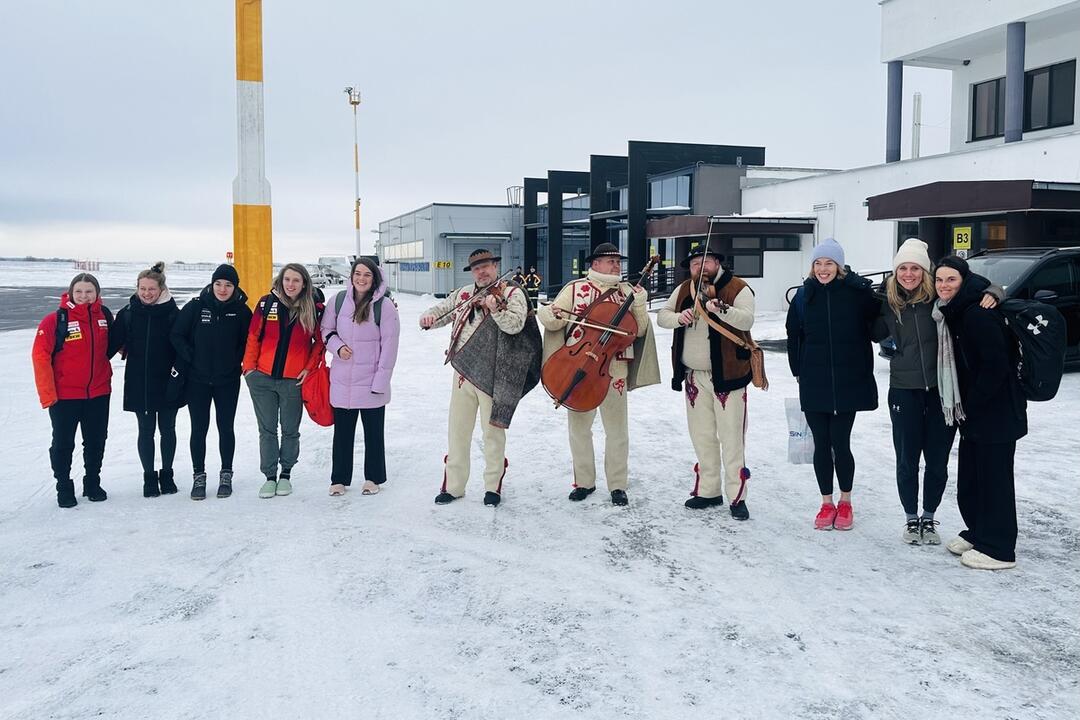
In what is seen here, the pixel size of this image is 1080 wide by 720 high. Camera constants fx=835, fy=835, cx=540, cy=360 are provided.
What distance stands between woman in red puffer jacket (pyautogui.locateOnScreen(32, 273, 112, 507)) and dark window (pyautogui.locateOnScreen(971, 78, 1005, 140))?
23.0 m

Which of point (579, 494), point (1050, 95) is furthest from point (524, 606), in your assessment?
point (1050, 95)

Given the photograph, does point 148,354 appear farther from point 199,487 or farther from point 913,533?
point 913,533

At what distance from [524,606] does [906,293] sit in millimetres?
2967

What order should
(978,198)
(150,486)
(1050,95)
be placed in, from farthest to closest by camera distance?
(1050,95), (978,198), (150,486)

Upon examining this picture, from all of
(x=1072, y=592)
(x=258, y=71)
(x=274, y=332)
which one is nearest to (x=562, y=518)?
(x=274, y=332)

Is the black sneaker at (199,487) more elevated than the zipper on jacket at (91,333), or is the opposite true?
the zipper on jacket at (91,333)

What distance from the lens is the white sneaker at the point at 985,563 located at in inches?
187

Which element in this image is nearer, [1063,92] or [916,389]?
[916,389]

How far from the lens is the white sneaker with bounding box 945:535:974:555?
499cm

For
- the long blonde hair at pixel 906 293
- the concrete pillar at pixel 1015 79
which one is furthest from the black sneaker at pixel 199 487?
the concrete pillar at pixel 1015 79

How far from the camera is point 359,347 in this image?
628 cm

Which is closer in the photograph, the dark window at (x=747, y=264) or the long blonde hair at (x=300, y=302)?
the long blonde hair at (x=300, y=302)

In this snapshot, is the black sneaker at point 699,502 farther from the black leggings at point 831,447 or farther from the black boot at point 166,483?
the black boot at point 166,483

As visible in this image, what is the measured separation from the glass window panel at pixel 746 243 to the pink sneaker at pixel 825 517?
69.4ft
